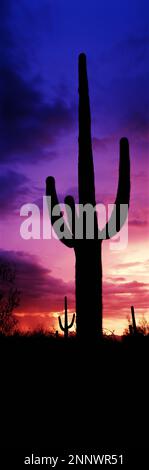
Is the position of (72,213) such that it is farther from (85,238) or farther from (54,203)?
(85,238)

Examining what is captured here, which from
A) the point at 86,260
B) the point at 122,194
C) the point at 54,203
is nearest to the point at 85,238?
the point at 86,260

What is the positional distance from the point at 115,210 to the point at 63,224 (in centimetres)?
83

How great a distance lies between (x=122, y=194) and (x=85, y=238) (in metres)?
0.85

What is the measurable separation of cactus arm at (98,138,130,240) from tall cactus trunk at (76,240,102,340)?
341mm

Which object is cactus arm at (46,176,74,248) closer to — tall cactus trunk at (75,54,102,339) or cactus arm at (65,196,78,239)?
cactus arm at (65,196,78,239)

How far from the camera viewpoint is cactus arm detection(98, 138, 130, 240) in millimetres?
7754

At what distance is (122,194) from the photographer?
7.79 m

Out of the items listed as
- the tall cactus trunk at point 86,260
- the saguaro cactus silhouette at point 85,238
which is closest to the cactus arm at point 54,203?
the saguaro cactus silhouette at point 85,238

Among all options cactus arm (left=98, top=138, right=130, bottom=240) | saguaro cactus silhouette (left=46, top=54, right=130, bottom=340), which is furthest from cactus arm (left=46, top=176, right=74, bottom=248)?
cactus arm (left=98, top=138, right=130, bottom=240)

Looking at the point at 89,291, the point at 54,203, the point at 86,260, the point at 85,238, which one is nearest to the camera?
the point at 89,291

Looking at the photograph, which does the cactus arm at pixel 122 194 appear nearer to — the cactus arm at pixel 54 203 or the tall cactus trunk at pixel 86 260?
the tall cactus trunk at pixel 86 260

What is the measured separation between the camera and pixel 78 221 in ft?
26.2

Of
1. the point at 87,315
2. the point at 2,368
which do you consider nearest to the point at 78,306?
the point at 87,315
